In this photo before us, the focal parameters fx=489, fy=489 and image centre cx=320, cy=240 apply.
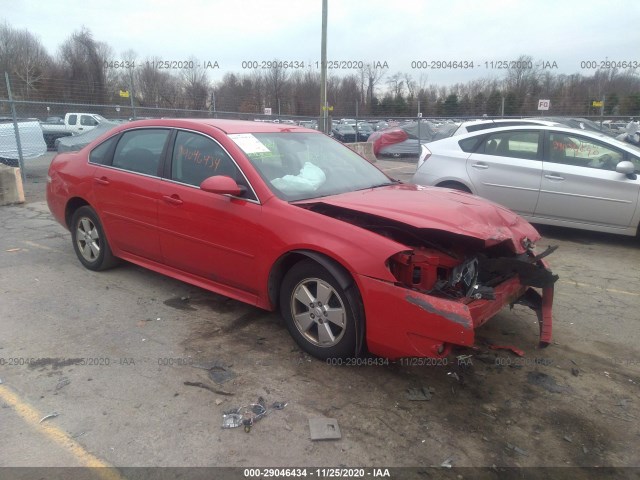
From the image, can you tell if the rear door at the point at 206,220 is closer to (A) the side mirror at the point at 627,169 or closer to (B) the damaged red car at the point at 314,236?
(B) the damaged red car at the point at 314,236

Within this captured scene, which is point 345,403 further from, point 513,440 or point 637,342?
point 637,342

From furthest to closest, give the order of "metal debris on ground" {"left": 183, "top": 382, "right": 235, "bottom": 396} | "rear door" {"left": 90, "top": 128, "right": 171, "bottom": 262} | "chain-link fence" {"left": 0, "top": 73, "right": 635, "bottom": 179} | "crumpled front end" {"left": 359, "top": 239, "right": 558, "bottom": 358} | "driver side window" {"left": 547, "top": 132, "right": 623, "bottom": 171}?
"chain-link fence" {"left": 0, "top": 73, "right": 635, "bottom": 179}
"driver side window" {"left": 547, "top": 132, "right": 623, "bottom": 171}
"rear door" {"left": 90, "top": 128, "right": 171, "bottom": 262}
"metal debris on ground" {"left": 183, "top": 382, "right": 235, "bottom": 396}
"crumpled front end" {"left": 359, "top": 239, "right": 558, "bottom": 358}

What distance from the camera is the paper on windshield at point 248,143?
388 cm

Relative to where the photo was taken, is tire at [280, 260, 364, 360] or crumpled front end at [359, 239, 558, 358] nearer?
crumpled front end at [359, 239, 558, 358]

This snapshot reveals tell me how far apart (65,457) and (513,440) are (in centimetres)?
234

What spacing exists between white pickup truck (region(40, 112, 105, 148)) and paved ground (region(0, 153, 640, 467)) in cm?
2100

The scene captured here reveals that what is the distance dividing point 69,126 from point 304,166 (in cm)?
2331

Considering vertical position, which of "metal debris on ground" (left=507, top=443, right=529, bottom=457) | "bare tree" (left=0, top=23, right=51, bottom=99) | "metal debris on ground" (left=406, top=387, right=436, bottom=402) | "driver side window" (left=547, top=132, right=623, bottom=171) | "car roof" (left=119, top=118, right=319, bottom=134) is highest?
"bare tree" (left=0, top=23, right=51, bottom=99)

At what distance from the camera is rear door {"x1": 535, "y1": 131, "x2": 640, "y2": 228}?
6258mm

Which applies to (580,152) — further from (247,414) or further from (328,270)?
(247,414)

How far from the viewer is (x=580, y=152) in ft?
21.8

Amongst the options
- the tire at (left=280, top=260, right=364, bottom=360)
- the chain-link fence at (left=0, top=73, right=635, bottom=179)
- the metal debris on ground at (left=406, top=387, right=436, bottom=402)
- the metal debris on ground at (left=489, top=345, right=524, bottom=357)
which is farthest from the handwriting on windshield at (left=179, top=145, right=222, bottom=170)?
the chain-link fence at (left=0, top=73, right=635, bottom=179)

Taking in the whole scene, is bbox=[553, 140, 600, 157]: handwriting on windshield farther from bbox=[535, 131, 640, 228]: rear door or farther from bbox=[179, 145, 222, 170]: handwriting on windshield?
bbox=[179, 145, 222, 170]: handwriting on windshield

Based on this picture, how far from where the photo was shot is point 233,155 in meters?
3.80
